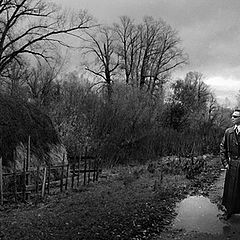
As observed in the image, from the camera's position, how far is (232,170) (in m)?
6.92

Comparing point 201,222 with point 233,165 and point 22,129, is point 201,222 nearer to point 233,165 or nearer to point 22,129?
point 233,165

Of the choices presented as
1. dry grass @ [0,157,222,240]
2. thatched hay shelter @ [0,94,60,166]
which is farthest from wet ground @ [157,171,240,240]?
thatched hay shelter @ [0,94,60,166]

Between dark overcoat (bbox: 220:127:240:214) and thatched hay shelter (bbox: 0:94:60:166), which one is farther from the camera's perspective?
thatched hay shelter (bbox: 0:94:60:166)

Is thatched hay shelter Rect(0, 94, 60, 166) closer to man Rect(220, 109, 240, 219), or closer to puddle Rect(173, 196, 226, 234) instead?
puddle Rect(173, 196, 226, 234)

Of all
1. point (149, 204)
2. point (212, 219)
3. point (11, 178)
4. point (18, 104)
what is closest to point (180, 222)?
point (212, 219)

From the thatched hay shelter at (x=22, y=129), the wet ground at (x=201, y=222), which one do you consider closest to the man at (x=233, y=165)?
the wet ground at (x=201, y=222)

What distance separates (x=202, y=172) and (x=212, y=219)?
23.0 ft

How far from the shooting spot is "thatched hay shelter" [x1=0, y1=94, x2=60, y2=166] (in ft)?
39.1

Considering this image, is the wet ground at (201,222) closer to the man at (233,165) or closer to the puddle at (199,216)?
the puddle at (199,216)

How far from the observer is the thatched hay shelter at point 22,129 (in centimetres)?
1191

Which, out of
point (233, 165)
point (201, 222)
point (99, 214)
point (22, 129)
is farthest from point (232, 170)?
point (22, 129)

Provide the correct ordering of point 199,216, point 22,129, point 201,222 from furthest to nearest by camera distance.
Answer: point 22,129
point 199,216
point 201,222

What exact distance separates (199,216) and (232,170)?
1.15m

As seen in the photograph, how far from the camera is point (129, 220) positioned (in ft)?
22.1
